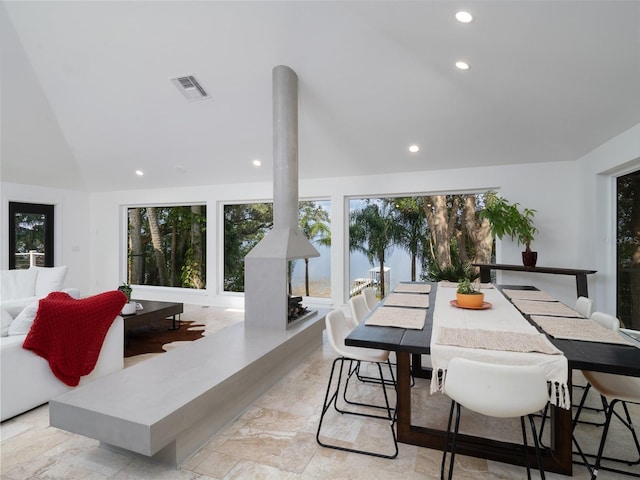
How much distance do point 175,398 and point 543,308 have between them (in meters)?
2.61

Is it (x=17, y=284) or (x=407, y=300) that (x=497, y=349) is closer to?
(x=407, y=300)

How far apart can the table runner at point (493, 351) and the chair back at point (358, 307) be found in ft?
2.08

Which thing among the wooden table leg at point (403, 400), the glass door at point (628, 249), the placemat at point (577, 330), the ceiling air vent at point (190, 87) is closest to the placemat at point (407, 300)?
the wooden table leg at point (403, 400)

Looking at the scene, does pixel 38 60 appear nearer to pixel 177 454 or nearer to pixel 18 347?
pixel 18 347

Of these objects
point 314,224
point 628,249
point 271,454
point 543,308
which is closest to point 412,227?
point 314,224

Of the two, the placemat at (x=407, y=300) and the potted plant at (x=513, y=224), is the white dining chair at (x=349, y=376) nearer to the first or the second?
the placemat at (x=407, y=300)

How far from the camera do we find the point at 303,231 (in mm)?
6516

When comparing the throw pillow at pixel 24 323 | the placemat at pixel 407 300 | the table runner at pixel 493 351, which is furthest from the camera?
the placemat at pixel 407 300

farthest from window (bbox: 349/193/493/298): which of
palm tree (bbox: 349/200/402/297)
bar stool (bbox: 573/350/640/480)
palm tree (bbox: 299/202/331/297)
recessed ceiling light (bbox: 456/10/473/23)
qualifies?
bar stool (bbox: 573/350/640/480)

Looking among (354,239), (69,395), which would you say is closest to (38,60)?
(69,395)

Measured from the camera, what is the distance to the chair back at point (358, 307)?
3.05 meters

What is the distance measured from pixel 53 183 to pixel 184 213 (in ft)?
7.87

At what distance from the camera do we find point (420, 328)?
2.21m

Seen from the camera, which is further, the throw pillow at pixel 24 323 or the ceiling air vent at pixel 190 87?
the ceiling air vent at pixel 190 87
